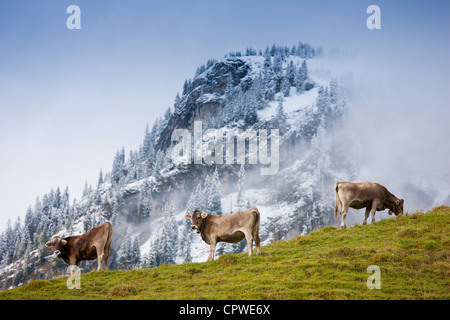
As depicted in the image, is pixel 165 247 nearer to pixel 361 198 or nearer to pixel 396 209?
pixel 396 209

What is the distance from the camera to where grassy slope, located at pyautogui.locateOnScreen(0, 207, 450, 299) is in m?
14.1

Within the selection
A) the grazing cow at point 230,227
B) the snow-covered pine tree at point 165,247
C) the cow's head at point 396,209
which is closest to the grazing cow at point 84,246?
the grazing cow at point 230,227

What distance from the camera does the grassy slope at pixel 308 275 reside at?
14.1m

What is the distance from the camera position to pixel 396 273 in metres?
15.8

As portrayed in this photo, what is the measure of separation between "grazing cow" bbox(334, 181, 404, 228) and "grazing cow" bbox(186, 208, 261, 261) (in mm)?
6787

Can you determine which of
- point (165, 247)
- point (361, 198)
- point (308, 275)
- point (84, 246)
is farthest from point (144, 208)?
point (308, 275)

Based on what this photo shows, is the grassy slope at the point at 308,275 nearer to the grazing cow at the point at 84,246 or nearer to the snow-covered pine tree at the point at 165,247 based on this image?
the grazing cow at the point at 84,246

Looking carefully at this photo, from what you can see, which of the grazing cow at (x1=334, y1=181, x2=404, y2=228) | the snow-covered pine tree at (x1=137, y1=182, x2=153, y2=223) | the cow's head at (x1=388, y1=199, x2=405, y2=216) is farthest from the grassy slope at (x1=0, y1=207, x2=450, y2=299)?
the snow-covered pine tree at (x1=137, y1=182, x2=153, y2=223)

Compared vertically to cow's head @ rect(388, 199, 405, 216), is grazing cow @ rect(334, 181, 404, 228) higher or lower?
higher

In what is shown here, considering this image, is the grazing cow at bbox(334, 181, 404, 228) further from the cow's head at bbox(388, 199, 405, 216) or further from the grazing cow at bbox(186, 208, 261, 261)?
the grazing cow at bbox(186, 208, 261, 261)

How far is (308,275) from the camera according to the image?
16078 millimetres

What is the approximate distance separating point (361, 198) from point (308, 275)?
36.9 feet

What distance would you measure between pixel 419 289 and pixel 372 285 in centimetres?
158
